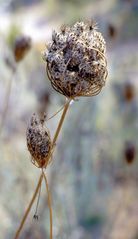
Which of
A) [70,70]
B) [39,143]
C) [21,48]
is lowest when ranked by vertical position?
[39,143]

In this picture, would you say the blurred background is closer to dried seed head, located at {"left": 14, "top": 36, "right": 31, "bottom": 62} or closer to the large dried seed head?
dried seed head, located at {"left": 14, "top": 36, "right": 31, "bottom": 62}

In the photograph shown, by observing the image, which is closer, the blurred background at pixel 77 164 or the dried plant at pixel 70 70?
the dried plant at pixel 70 70

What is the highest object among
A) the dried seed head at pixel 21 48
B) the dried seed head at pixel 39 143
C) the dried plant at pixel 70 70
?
the dried seed head at pixel 21 48

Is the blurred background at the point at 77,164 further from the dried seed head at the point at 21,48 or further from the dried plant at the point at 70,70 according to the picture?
the dried plant at the point at 70,70

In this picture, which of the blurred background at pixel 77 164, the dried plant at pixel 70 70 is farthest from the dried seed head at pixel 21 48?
the dried plant at pixel 70 70

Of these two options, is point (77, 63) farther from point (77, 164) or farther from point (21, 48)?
point (77, 164)

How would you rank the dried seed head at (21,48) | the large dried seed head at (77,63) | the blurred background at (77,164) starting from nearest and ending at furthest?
the large dried seed head at (77,63), the dried seed head at (21,48), the blurred background at (77,164)

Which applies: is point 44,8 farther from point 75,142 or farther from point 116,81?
point 75,142

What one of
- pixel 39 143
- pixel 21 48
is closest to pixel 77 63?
pixel 39 143

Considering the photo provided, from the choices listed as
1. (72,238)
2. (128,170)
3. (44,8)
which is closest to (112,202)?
(128,170)
